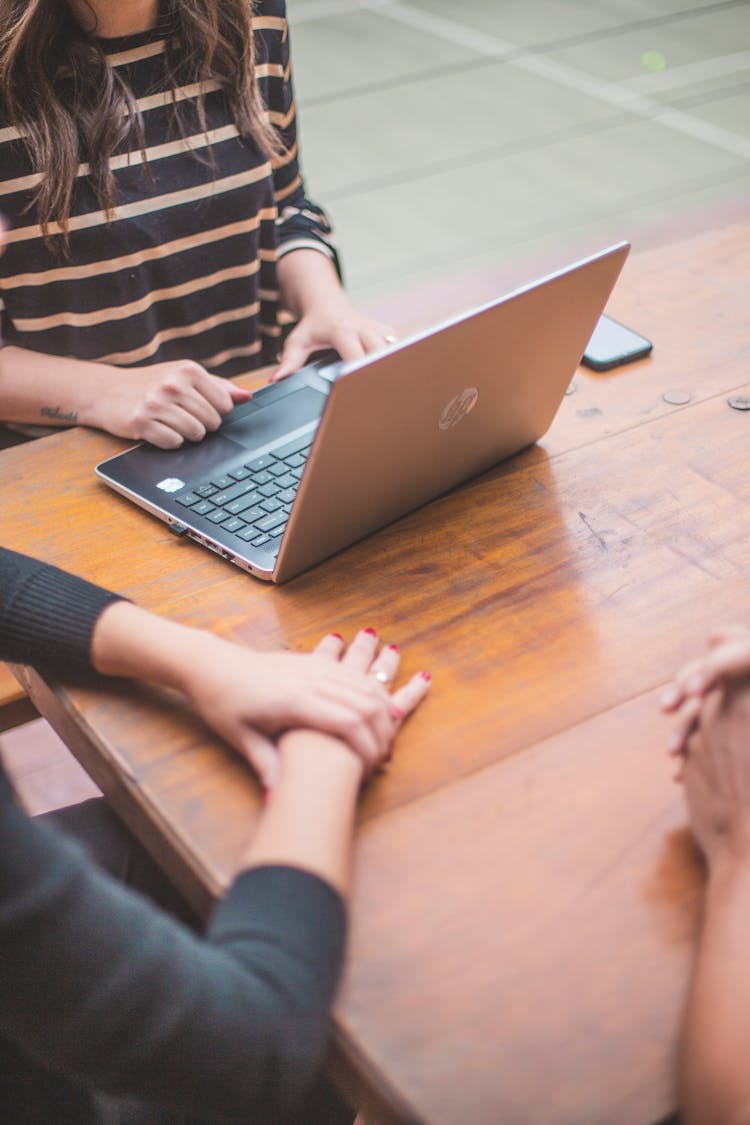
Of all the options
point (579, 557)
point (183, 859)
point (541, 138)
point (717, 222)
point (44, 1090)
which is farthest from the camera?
point (541, 138)

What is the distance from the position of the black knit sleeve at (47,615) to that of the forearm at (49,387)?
0.97 ft

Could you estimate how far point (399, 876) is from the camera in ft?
2.05

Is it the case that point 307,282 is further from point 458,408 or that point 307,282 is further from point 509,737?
point 509,737

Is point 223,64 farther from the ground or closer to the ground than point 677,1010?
farther from the ground

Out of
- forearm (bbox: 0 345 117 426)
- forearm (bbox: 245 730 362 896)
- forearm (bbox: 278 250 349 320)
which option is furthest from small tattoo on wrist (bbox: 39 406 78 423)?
forearm (bbox: 245 730 362 896)

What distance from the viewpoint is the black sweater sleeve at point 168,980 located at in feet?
1.87

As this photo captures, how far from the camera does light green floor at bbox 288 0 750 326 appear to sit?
301cm

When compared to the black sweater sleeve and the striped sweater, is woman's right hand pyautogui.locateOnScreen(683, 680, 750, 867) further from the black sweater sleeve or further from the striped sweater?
the striped sweater

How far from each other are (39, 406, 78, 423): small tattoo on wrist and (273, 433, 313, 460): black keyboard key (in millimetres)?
248

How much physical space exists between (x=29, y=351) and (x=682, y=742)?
890 millimetres

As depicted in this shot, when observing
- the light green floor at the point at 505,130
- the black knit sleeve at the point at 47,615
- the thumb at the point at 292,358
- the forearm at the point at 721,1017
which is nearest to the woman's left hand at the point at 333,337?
the thumb at the point at 292,358

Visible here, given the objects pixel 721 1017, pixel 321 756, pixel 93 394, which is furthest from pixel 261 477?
pixel 721 1017

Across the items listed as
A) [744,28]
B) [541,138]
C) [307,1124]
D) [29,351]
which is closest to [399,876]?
[307,1124]

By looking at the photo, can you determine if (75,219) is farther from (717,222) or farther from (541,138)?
(541,138)
